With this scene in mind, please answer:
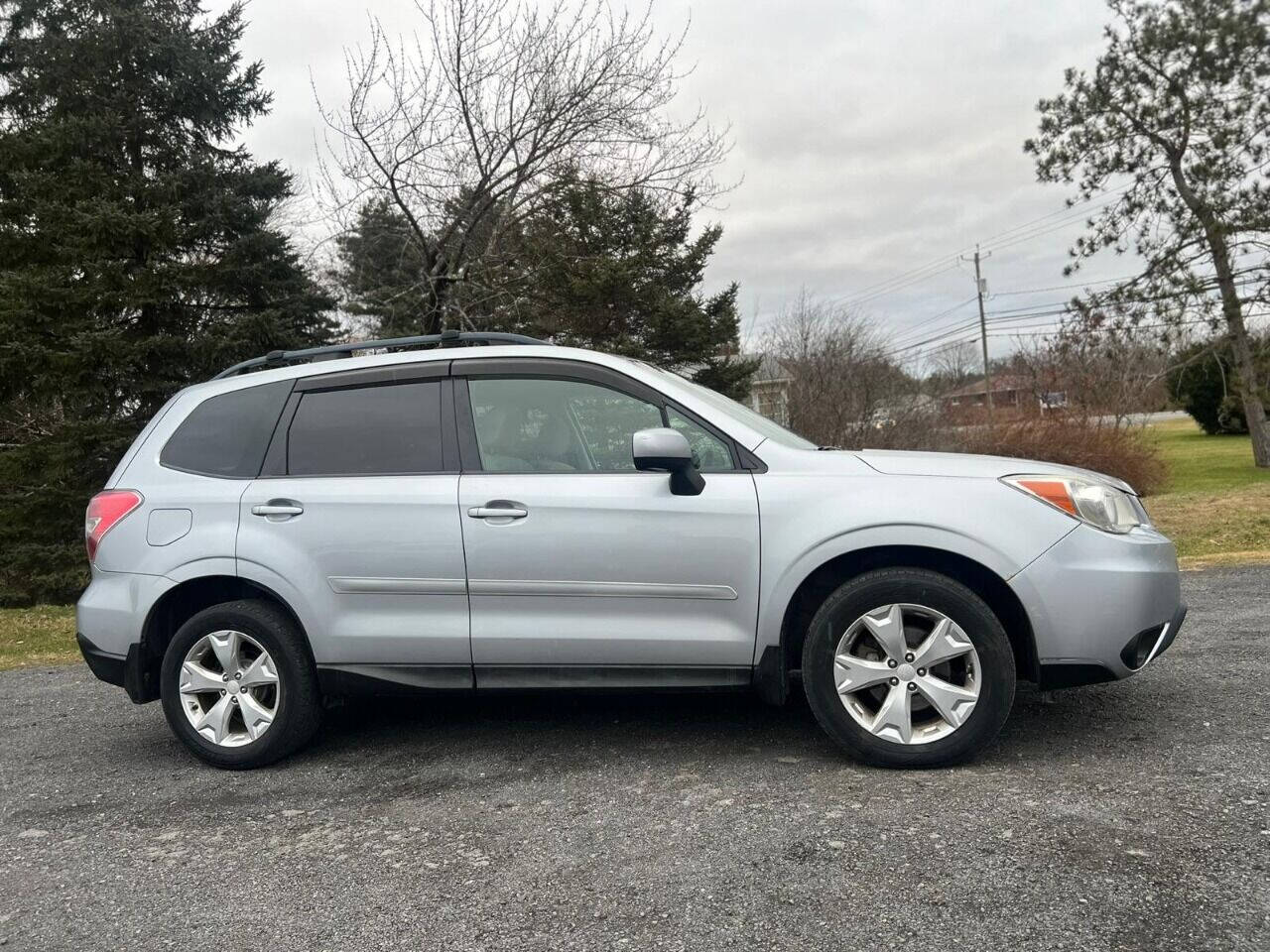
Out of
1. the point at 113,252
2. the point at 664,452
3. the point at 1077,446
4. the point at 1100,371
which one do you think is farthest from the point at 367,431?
the point at 1100,371

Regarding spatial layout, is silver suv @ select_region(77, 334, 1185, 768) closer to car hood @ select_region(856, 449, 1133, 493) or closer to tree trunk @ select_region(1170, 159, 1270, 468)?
car hood @ select_region(856, 449, 1133, 493)

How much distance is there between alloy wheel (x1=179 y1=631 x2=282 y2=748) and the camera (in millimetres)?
4219

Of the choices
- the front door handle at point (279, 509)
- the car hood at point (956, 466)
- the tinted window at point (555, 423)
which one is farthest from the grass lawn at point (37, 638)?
the car hood at point (956, 466)

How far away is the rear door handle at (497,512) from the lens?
397 centimetres

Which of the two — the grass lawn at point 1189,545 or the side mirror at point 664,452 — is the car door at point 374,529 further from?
the grass lawn at point 1189,545

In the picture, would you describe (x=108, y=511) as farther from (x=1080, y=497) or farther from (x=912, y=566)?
(x=1080, y=497)

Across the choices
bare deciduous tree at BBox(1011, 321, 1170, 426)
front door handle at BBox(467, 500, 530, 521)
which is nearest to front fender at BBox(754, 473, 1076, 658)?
front door handle at BBox(467, 500, 530, 521)

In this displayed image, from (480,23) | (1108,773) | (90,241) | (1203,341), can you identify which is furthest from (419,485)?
(1203,341)

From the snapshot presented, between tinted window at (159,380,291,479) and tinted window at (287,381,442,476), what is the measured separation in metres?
0.14

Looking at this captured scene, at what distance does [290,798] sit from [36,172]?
15.7 meters

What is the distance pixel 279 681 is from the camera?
420 cm

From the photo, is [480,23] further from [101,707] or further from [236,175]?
[101,707]

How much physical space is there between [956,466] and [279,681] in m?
3.00

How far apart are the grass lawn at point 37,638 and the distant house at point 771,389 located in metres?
14.5
